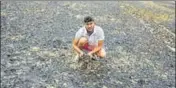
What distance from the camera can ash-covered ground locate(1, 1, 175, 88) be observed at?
338 inches

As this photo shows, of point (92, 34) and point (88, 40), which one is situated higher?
point (92, 34)

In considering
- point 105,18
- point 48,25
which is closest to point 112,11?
point 105,18

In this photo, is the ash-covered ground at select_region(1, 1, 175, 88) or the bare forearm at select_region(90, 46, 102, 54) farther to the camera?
the bare forearm at select_region(90, 46, 102, 54)

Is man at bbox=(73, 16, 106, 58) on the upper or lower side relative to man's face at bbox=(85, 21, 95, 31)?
lower

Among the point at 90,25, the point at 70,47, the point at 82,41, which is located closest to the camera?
the point at 90,25

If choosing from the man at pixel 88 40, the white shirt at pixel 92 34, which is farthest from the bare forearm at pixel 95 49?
the white shirt at pixel 92 34

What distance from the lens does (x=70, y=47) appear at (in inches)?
420

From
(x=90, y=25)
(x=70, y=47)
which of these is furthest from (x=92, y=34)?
(x=70, y=47)

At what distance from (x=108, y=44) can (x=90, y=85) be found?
130 inches

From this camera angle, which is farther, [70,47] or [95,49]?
[70,47]

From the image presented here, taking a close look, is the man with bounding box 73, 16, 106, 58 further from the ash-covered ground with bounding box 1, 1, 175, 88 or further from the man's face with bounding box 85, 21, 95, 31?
the ash-covered ground with bounding box 1, 1, 175, 88

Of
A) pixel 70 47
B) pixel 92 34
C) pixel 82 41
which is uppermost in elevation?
pixel 92 34

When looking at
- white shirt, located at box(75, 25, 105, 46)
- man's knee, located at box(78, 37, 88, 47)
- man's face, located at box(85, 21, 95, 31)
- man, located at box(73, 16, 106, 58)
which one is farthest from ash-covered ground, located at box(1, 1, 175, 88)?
man's face, located at box(85, 21, 95, 31)

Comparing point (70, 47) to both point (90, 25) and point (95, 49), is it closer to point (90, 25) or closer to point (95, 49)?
point (95, 49)
